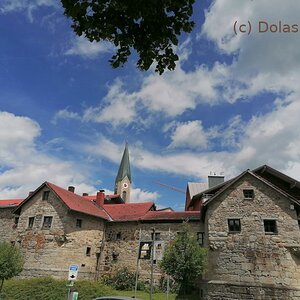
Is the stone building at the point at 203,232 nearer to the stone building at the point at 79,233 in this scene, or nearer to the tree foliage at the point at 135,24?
the stone building at the point at 79,233

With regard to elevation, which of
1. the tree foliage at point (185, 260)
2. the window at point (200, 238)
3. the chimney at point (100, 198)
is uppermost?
the chimney at point (100, 198)

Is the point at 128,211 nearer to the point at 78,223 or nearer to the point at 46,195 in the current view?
the point at 78,223

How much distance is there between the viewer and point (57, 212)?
2800 cm

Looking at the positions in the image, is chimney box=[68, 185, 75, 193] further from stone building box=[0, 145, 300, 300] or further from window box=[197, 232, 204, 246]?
window box=[197, 232, 204, 246]

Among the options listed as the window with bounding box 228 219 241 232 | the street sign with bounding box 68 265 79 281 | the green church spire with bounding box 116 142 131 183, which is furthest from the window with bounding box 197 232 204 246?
the green church spire with bounding box 116 142 131 183

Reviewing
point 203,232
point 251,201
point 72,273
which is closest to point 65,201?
point 203,232

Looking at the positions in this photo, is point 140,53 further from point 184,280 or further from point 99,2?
point 184,280

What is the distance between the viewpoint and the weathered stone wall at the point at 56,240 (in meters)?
26.4

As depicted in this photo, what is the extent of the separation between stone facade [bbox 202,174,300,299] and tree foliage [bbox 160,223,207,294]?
6.22 feet

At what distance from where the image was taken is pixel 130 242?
29250 millimetres

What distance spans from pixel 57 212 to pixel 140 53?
25.5 m

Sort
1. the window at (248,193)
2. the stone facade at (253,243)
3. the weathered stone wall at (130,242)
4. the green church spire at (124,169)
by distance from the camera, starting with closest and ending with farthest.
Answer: the stone facade at (253,243)
the window at (248,193)
the weathered stone wall at (130,242)
the green church spire at (124,169)

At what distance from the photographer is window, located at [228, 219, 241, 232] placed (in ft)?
70.5

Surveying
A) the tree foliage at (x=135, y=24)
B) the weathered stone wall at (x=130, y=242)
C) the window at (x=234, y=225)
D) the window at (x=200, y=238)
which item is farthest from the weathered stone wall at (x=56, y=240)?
the tree foliage at (x=135, y=24)
